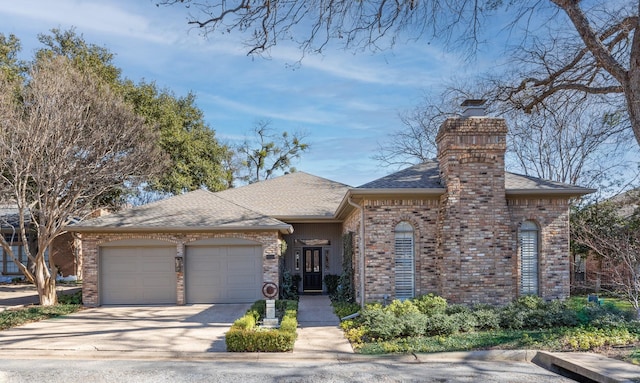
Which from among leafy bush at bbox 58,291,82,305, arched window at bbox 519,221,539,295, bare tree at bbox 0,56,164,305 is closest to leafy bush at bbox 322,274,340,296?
arched window at bbox 519,221,539,295

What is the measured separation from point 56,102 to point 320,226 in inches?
406

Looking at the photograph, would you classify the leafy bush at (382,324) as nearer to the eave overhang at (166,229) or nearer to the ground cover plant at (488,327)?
the ground cover plant at (488,327)

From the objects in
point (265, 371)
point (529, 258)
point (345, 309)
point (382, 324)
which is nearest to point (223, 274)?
point (345, 309)

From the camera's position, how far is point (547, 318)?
10.9 metres

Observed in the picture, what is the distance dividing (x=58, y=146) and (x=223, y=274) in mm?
6450

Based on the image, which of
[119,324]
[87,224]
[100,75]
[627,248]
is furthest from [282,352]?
[100,75]

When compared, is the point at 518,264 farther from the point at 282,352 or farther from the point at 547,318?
the point at 282,352

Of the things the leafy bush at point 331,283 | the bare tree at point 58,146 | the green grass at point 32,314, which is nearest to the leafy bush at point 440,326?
the leafy bush at point 331,283

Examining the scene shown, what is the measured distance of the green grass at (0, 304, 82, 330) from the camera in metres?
12.6

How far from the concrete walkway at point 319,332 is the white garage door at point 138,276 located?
455 cm

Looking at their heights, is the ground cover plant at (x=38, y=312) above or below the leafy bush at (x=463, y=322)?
below

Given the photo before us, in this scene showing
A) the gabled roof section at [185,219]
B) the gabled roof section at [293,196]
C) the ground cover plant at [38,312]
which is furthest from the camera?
the gabled roof section at [293,196]

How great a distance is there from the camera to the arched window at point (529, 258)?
13359 millimetres

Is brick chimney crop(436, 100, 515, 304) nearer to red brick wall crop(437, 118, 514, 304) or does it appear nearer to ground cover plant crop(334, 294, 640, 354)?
red brick wall crop(437, 118, 514, 304)
